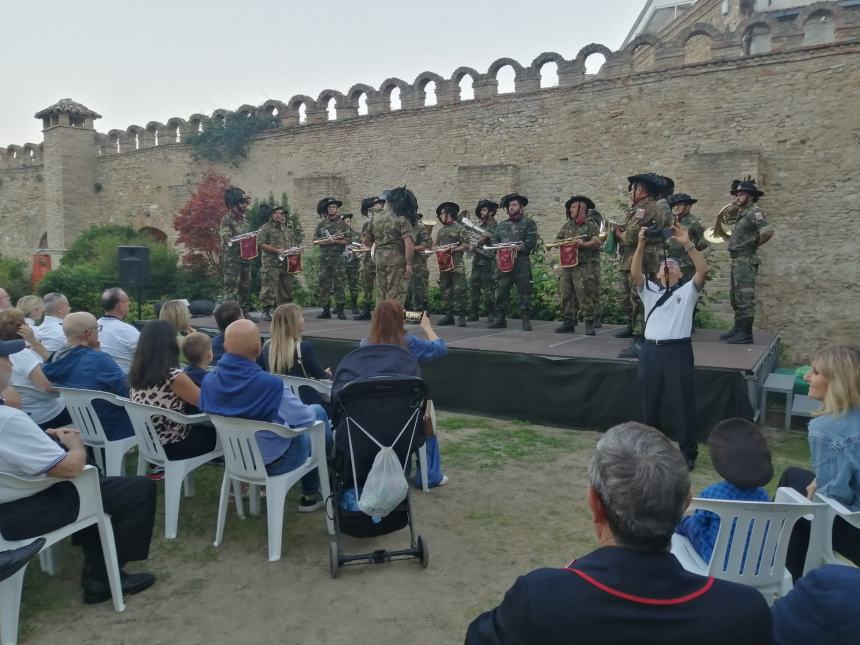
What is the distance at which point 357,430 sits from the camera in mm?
3406

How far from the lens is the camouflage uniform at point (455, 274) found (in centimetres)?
978

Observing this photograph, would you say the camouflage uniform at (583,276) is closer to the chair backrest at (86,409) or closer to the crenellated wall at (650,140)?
the crenellated wall at (650,140)

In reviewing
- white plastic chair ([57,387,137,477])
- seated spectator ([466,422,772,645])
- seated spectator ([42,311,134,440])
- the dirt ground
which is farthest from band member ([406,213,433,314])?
seated spectator ([466,422,772,645])

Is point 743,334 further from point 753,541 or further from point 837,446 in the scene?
point 753,541

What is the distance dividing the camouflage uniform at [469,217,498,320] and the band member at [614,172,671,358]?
2181 mm

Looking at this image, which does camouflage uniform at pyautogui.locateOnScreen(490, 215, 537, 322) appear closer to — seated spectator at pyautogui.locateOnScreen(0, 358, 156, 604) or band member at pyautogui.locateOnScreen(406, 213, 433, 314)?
band member at pyautogui.locateOnScreen(406, 213, 433, 314)

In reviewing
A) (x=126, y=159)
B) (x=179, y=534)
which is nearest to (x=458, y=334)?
(x=179, y=534)

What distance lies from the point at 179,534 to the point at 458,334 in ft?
16.6

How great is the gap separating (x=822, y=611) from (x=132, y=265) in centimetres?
1034

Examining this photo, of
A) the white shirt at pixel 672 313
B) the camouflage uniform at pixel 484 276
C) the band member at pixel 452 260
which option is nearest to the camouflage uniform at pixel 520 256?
the camouflage uniform at pixel 484 276

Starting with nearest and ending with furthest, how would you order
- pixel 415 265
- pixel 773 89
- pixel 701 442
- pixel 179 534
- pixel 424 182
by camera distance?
1. pixel 179 534
2. pixel 701 442
3. pixel 415 265
4. pixel 773 89
5. pixel 424 182

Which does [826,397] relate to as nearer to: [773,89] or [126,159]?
[773,89]

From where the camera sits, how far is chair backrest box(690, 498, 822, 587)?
2.44 m

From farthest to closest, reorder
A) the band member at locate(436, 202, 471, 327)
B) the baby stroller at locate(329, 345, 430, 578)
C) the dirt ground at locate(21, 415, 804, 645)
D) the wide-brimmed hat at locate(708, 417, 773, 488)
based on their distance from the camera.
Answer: the band member at locate(436, 202, 471, 327) < the baby stroller at locate(329, 345, 430, 578) < the dirt ground at locate(21, 415, 804, 645) < the wide-brimmed hat at locate(708, 417, 773, 488)
